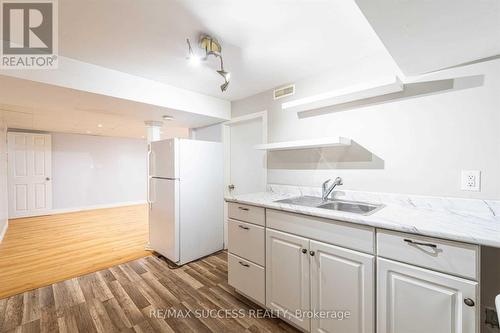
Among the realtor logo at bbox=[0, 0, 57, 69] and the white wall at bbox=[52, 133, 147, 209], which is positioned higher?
the realtor logo at bbox=[0, 0, 57, 69]

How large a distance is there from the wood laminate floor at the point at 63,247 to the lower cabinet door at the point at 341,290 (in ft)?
8.29

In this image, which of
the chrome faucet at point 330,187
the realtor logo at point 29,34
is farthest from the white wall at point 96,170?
the chrome faucet at point 330,187

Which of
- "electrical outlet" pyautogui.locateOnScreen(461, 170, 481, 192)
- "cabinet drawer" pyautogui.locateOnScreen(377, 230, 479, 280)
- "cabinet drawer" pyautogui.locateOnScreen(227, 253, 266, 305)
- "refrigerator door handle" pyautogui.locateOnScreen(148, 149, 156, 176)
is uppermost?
"refrigerator door handle" pyautogui.locateOnScreen(148, 149, 156, 176)

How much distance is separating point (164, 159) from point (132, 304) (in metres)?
1.61

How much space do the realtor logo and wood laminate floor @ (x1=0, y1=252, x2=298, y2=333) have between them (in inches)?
79.8

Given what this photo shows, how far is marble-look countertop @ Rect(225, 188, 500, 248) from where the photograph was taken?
3.13ft

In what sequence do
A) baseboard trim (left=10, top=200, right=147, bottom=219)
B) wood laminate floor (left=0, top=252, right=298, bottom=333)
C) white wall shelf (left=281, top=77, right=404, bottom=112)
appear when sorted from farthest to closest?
baseboard trim (left=10, top=200, right=147, bottom=219) < wood laminate floor (left=0, top=252, right=298, bottom=333) < white wall shelf (left=281, top=77, right=404, bottom=112)

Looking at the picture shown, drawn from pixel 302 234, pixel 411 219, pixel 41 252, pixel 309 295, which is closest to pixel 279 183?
pixel 302 234

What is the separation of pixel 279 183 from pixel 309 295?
1.23 meters

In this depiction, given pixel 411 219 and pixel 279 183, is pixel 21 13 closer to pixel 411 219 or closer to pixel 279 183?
pixel 279 183

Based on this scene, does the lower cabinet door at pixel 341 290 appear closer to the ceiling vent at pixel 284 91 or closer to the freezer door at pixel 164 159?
the ceiling vent at pixel 284 91

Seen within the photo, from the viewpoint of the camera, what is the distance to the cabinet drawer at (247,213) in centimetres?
177

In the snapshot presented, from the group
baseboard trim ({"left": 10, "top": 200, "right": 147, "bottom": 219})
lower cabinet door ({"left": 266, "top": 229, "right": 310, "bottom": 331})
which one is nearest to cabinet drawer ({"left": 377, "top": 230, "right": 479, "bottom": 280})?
lower cabinet door ({"left": 266, "top": 229, "right": 310, "bottom": 331})

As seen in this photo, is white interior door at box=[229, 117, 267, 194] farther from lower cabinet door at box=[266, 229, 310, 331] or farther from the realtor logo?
the realtor logo
